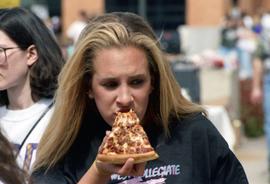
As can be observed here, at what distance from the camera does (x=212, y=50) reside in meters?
23.2

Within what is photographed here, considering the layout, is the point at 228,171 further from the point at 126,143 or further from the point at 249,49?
the point at 249,49

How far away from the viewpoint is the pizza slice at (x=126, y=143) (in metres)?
2.65

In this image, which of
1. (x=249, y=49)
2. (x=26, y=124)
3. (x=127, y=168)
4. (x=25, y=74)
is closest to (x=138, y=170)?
(x=127, y=168)

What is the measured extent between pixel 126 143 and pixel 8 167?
0.46 metres

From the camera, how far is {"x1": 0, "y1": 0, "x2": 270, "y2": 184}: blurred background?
9.69 m

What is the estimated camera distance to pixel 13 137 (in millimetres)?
3814

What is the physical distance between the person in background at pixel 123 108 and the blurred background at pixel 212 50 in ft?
0.82

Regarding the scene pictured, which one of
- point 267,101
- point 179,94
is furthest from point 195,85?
point 179,94

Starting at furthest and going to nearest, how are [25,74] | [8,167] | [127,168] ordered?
1. [25,74]
2. [127,168]
3. [8,167]

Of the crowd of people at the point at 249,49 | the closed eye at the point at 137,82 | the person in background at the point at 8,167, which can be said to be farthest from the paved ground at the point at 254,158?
the person in background at the point at 8,167

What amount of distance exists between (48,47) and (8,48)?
242mm

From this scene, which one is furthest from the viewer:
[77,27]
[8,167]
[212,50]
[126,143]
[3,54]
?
[212,50]

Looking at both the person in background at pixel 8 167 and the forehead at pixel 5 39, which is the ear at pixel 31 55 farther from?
the person in background at pixel 8 167

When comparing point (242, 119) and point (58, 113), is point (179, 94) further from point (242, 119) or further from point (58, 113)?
point (242, 119)
